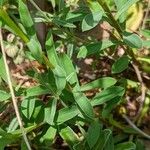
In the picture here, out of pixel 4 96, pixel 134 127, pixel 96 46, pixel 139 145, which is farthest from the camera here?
pixel 134 127

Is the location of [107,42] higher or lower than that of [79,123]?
higher

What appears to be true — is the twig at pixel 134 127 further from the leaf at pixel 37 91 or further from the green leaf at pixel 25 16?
the green leaf at pixel 25 16

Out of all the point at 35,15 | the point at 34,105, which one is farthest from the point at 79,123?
the point at 35,15

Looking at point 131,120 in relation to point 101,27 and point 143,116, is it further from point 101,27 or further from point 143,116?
point 101,27

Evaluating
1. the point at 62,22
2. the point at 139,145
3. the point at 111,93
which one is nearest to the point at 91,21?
the point at 62,22

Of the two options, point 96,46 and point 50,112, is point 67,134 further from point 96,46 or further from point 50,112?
point 96,46

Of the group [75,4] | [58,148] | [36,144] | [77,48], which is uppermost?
[75,4]

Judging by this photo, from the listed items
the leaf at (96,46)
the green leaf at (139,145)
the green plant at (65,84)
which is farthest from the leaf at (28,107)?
the green leaf at (139,145)
